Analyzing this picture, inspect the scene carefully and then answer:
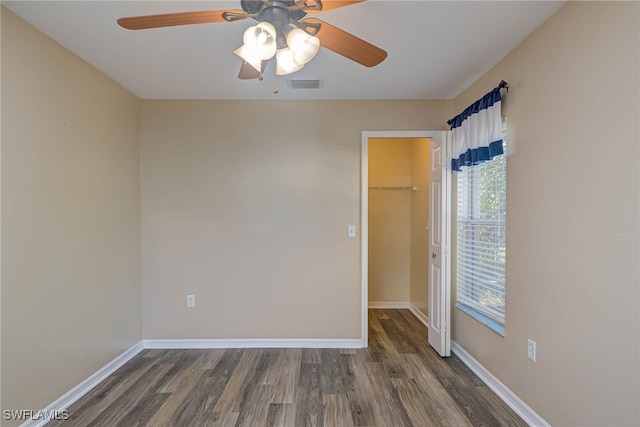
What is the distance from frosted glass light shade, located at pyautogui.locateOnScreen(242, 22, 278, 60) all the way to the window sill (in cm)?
236

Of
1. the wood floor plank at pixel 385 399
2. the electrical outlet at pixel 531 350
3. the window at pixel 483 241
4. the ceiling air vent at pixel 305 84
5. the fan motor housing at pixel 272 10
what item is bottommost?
the wood floor plank at pixel 385 399

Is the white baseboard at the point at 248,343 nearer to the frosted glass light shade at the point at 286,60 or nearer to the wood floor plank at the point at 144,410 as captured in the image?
the wood floor plank at the point at 144,410

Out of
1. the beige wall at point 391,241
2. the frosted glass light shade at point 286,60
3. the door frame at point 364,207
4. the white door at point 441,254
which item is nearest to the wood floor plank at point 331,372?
the door frame at point 364,207

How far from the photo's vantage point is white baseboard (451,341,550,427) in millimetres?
1815

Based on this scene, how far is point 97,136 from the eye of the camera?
232 centimetres

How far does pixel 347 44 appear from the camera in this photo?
1.37 meters

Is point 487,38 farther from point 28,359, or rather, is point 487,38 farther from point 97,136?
point 28,359

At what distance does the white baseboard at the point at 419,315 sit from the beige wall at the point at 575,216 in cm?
138

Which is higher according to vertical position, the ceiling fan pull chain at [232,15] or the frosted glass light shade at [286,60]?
the ceiling fan pull chain at [232,15]

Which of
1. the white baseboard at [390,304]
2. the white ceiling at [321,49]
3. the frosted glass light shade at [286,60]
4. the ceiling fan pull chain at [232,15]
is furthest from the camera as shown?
the white baseboard at [390,304]

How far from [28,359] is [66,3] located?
2.04 meters

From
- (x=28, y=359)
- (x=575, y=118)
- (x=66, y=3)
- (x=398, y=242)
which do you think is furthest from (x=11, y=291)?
(x=398, y=242)

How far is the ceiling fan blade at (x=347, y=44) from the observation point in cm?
128

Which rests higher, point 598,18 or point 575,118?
point 598,18
